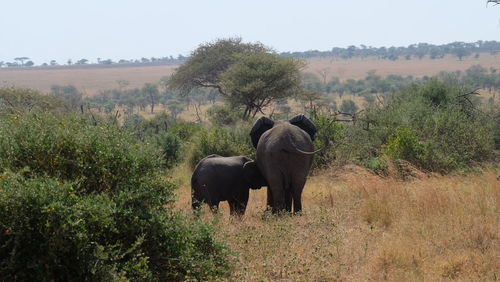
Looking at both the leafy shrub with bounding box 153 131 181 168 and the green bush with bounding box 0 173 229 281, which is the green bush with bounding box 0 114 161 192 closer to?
the green bush with bounding box 0 173 229 281

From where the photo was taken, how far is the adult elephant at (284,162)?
9.10 metres

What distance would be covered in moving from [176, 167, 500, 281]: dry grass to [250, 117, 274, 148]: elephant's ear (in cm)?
124

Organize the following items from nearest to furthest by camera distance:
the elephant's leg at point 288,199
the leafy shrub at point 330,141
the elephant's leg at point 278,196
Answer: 1. the elephant's leg at point 278,196
2. the elephant's leg at point 288,199
3. the leafy shrub at point 330,141

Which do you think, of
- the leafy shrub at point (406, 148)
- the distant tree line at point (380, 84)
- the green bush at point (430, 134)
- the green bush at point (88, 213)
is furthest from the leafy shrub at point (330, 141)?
the distant tree line at point (380, 84)

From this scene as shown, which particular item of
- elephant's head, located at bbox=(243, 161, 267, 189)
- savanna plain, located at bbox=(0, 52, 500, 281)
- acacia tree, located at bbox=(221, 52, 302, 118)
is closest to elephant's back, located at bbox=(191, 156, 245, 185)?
elephant's head, located at bbox=(243, 161, 267, 189)

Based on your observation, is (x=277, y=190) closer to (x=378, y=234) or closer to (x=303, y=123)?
(x=303, y=123)

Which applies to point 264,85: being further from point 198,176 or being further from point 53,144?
point 53,144

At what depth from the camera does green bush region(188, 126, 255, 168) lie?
16.5 metres

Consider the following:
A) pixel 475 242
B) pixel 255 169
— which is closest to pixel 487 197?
pixel 475 242

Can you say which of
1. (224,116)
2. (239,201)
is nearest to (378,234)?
(239,201)

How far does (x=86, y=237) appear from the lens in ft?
15.3

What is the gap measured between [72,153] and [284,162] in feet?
13.7

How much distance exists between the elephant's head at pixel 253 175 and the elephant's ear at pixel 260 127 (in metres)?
0.71

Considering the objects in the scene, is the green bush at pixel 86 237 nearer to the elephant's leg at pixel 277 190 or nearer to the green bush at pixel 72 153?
the green bush at pixel 72 153
